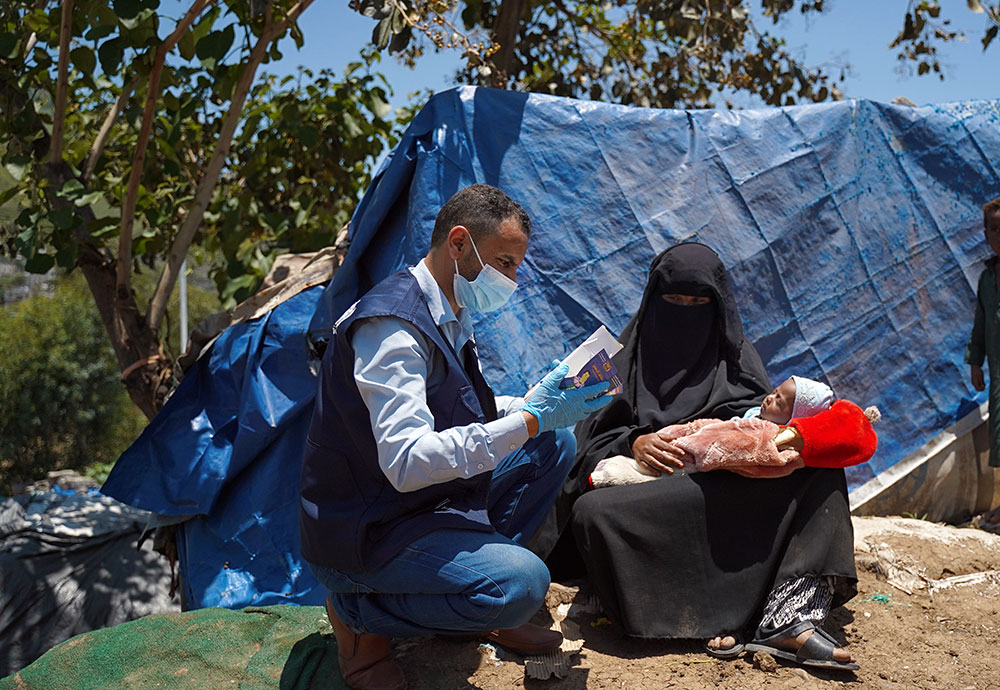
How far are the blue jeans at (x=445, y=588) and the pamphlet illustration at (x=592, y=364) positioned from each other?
1.50 ft

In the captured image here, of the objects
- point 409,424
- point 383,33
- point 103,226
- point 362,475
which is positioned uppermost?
point 383,33

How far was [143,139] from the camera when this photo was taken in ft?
12.8

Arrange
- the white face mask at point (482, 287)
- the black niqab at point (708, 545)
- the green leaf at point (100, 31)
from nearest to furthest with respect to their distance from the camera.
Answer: the white face mask at point (482, 287) < the black niqab at point (708, 545) < the green leaf at point (100, 31)

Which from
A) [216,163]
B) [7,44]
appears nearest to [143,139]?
[216,163]

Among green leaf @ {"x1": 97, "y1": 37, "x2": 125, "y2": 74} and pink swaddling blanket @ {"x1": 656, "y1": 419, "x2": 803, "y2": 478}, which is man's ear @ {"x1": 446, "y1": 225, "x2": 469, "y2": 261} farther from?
green leaf @ {"x1": 97, "y1": 37, "x2": 125, "y2": 74}

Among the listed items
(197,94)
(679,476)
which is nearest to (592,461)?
(679,476)

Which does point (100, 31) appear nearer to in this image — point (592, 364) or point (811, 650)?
point (592, 364)

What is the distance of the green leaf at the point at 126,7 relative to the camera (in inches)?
133

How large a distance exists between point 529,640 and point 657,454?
675 millimetres

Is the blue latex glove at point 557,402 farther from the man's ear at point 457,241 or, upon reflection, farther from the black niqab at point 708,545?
the black niqab at point 708,545

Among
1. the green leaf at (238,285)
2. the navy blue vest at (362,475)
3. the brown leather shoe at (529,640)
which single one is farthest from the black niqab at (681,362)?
the green leaf at (238,285)

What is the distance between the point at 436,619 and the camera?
226cm

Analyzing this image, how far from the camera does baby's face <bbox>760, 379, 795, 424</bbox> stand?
2.83m

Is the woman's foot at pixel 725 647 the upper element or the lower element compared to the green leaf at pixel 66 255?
lower
